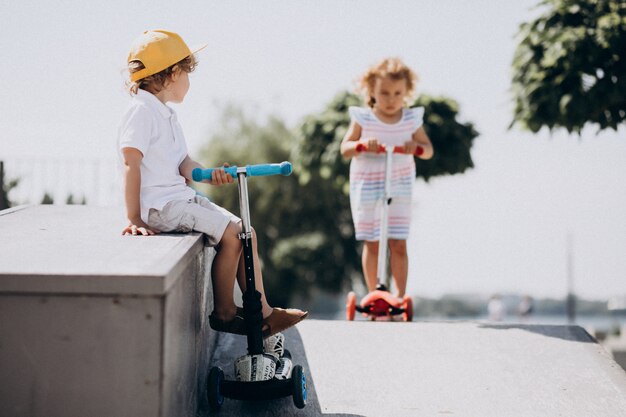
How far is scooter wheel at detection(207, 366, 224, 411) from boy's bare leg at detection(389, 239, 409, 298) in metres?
2.54

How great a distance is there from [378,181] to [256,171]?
8.05ft

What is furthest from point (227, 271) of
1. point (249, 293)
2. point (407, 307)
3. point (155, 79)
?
point (407, 307)

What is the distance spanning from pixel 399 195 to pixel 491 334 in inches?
55.3

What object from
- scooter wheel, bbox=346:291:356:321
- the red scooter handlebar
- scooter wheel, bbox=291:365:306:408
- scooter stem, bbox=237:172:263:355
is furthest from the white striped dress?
scooter wheel, bbox=291:365:306:408

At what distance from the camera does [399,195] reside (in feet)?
18.0

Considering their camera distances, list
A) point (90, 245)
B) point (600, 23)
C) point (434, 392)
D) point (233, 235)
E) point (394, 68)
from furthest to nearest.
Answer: point (600, 23), point (394, 68), point (434, 392), point (233, 235), point (90, 245)

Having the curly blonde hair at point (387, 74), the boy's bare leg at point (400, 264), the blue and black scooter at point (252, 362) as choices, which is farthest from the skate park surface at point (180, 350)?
the curly blonde hair at point (387, 74)

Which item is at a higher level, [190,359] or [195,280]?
[195,280]

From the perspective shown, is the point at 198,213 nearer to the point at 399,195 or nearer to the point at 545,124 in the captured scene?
the point at 399,195

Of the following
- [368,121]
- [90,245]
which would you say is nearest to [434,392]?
[90,245]

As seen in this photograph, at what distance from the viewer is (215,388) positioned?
315 cm

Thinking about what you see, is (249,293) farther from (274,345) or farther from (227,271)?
(274,345)

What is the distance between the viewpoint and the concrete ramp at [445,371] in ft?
11.2

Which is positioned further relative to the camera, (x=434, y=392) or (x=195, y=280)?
(x=434, y=392)
